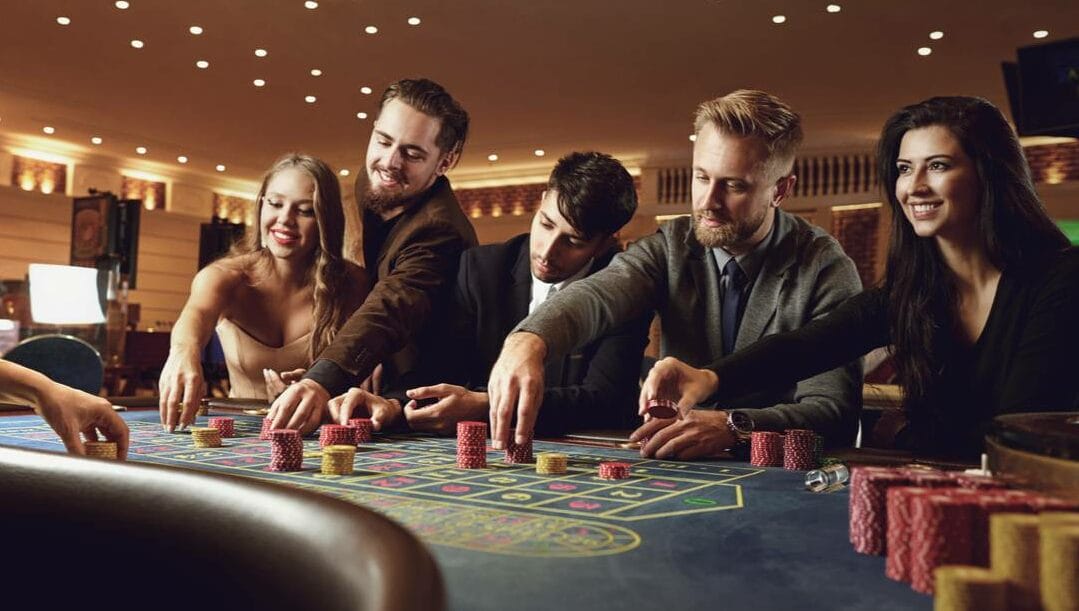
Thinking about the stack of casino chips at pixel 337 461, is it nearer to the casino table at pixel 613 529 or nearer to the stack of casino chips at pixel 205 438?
the casino table at pixel 613 529

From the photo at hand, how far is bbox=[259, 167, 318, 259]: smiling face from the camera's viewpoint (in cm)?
296

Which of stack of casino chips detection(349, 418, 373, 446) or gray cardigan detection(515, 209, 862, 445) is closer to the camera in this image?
stack of casino chips detection(349, 418, 373, 446)

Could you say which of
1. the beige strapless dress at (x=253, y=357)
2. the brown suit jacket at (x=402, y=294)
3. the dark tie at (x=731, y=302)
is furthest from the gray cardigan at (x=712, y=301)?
the beige strapless dress at (x=253, y=357)

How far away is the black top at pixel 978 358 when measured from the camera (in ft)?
6.69

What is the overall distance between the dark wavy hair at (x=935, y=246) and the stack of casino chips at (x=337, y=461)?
1412mm

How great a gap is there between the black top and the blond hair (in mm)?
531

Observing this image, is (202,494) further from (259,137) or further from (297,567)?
(259,137)

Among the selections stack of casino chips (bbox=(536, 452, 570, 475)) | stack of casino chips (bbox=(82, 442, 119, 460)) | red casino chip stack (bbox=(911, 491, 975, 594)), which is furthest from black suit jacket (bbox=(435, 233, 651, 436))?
red casino chip stack (bbox=(911, 491, 975, 594))

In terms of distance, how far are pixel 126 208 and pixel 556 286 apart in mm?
10864

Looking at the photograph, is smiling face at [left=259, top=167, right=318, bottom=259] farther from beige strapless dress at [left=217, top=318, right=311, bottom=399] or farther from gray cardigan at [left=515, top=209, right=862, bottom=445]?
gray cardigan at [left=515, top=209, right=862, bottom=445]

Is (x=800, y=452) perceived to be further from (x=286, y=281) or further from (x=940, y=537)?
(x=286, y=281)

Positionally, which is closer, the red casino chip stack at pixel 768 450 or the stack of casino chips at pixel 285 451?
the stack of casino chips at pixel 285 451

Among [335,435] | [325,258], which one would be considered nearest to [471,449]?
[335,435]

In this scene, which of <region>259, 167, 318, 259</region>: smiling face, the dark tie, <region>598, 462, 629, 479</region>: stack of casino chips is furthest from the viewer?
<region>259, 167, 318, 259</region>: smiling face
